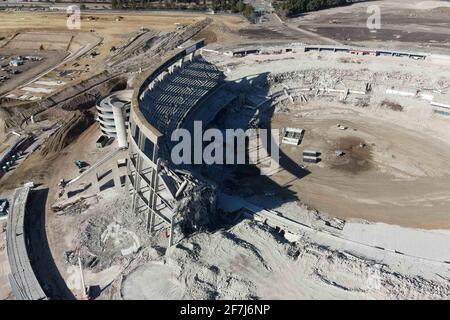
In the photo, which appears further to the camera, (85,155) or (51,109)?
(51,109)

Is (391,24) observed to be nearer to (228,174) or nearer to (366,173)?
(366,173)

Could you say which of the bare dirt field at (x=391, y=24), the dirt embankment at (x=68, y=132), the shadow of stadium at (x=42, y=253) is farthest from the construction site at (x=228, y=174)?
the bare dirt field at (x=391, y=24)

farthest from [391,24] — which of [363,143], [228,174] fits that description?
[228,174]

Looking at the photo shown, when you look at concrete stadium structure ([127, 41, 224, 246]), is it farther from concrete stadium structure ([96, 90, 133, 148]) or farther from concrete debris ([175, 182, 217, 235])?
concrete stadium structure ([96, 90, 133, 148])

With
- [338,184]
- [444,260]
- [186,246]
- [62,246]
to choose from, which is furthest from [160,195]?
[444,260]

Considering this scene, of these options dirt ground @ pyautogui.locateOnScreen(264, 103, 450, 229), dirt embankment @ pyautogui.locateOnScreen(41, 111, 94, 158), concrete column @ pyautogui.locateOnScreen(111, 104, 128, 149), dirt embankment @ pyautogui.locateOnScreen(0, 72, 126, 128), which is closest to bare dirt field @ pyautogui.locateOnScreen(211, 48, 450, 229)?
dirt ground @ pyautogui.locateOnScreen(264, 103, 450, 229)

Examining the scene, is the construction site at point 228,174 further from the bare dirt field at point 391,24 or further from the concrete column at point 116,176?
the bare dirt field at point 391,24

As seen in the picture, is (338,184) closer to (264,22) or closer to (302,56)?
(302,56)
